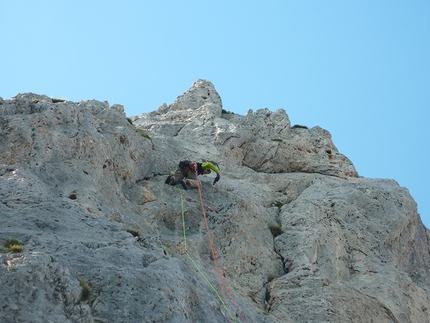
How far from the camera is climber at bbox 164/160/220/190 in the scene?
77.4ft

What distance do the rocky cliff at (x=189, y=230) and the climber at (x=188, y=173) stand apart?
0.43 m

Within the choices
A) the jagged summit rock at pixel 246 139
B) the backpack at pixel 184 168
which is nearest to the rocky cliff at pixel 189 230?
the jagged summit rock at pixel 246 139

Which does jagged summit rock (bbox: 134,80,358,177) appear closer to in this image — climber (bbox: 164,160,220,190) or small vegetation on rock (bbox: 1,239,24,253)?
climber (bbox: 164,160,220,190)

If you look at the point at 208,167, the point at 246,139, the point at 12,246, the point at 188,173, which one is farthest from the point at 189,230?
the point at 246,139

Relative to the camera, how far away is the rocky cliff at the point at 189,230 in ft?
42.3

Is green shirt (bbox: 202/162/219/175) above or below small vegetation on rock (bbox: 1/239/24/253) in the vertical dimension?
above

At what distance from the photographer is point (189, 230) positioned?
21.3 m

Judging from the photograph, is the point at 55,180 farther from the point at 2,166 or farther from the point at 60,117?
the point at 60,117

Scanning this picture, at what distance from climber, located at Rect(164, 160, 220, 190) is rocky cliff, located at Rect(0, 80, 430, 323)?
1.40 ft

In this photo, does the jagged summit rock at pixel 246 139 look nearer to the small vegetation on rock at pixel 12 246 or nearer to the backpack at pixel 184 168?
the backpack at pixel 184 168

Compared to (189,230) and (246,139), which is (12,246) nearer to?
(189,230)

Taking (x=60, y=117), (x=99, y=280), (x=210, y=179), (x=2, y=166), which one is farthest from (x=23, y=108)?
(x=99, y=280)

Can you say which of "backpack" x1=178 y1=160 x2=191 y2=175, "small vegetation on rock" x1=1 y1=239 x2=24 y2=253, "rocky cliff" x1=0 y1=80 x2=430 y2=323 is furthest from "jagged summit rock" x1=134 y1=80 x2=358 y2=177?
"small vegetation on rock" x1=1 y1=239 x2=24 y2=253

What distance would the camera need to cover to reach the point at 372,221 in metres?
24.8
